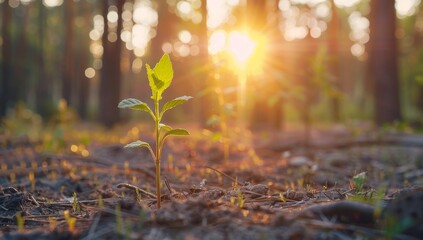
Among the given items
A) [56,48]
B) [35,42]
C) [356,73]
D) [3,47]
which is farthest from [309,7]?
[356,73]

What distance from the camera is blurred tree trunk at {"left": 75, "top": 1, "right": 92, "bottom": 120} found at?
30.6m

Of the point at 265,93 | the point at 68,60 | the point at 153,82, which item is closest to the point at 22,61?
the point at 68,60

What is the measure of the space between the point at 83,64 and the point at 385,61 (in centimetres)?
2881

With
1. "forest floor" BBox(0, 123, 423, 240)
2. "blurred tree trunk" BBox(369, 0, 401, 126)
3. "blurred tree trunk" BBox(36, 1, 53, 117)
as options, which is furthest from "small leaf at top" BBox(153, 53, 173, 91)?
"blurred tree trunk" BBox(36, 1, 53, 117)

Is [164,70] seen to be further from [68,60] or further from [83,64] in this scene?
[83,64]

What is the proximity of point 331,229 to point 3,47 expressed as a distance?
779 inches

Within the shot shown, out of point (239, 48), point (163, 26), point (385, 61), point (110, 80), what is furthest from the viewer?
point (163, 26)

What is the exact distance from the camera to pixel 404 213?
2096mm

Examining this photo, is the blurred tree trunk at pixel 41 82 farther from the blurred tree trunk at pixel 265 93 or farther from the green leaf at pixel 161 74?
the green leaf at pixel 161 74

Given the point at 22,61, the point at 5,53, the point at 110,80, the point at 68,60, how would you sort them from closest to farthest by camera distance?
the point at 110,80 < the point at 5,53 < the point at 68,60 < the point at 22,61

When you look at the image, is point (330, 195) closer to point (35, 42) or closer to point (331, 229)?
point (331, 229)

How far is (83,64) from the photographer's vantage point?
36250 millimetres

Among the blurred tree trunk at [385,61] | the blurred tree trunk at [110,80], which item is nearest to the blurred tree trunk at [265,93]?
the blurred tree trunk at [385,61]

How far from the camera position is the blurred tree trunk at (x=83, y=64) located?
30.6m
